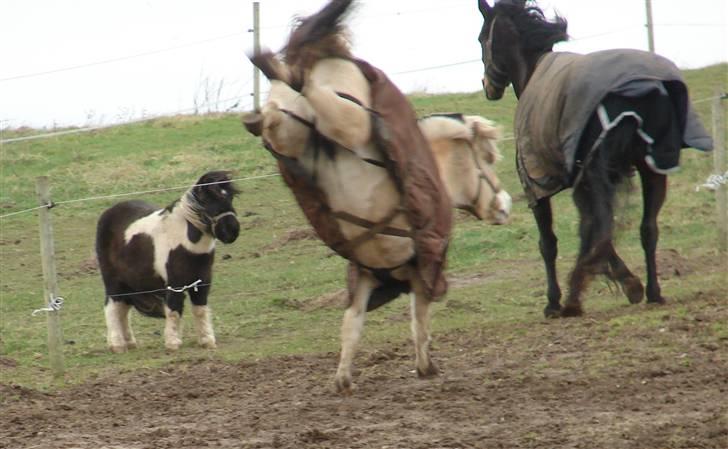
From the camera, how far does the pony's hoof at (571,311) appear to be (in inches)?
349

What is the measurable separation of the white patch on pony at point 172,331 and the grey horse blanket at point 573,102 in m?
3.43

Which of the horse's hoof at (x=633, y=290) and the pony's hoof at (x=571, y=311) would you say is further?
the horse's hoof at (x=633, y=290)

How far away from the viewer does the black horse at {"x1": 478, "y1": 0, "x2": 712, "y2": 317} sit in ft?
27.9

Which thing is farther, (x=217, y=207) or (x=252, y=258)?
(x=252, y=258)

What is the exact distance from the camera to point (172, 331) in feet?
35.4

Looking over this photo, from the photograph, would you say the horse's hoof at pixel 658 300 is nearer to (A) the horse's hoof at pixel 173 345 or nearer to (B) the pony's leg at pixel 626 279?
(B) the pony's leg at pixel 626 279

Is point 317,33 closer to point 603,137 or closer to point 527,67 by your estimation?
point 603,137

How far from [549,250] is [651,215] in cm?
97

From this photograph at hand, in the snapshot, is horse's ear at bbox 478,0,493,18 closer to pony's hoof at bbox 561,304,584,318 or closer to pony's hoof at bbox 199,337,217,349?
pony's hoof at bbox 561,304,584,318

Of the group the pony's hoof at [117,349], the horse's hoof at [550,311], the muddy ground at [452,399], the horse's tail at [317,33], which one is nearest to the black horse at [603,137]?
the horse's hoof at [550,311]

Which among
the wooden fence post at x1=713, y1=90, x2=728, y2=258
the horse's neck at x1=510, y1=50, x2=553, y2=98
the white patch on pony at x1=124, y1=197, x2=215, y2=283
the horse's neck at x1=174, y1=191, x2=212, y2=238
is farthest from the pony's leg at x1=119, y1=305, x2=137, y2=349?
the wooden fence post at x1=713, y1=90, x2=728, y2=258

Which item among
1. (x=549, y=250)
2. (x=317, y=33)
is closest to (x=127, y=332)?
(x=549, y=250)

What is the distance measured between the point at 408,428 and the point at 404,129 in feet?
5.65

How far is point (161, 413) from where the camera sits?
7.29m
